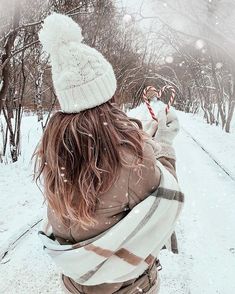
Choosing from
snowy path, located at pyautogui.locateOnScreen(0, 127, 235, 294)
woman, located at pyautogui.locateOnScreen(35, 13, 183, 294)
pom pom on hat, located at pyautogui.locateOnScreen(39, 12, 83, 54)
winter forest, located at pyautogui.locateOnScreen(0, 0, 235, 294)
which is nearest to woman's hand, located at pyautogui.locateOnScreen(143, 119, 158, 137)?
winter forest, located at pyautogui.locateOnScreen(0, 0, 235, 294)

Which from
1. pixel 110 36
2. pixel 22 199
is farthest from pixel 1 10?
pixel 110 36

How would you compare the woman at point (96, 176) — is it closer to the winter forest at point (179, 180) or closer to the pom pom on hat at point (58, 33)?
the pom pom on hat at point (58, 33)

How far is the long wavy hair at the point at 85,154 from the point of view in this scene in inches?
56.6

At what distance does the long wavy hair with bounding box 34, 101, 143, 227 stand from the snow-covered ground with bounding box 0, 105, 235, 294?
91.7 inches

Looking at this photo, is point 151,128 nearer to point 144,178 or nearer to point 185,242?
point 144,178

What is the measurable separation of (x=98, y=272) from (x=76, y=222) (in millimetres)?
229

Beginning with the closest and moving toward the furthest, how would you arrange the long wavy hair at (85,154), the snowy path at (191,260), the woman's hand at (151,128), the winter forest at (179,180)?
the long wavy hair at (85,154), the woman's hand at (151,128), the snowy path at (191,260), the winter forest at (179,180)

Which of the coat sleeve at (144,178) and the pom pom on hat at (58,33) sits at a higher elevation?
the pom pom on hat at (58,33)

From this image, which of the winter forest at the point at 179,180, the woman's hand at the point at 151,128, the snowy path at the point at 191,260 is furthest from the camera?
the winter forest at the point at 179,180

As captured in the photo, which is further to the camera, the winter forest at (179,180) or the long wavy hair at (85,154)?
the winter forest at (179,180)

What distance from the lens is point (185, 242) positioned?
4.54m

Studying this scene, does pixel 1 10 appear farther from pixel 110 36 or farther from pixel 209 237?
pixel 110 36

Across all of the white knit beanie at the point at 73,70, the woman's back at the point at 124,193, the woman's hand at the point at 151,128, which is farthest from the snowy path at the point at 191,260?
the white knit beanie at the point at 73,70

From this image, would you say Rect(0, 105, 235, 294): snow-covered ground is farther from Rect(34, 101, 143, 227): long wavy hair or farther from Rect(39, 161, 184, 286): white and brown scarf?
Rect(34, 101, 143, 227): long wavy hair
